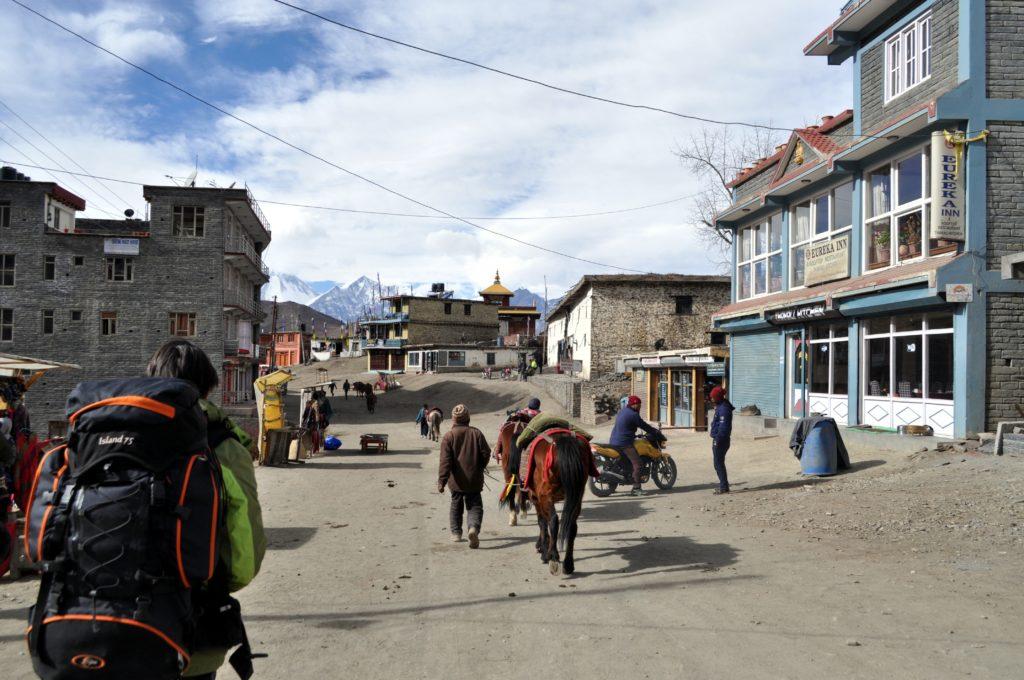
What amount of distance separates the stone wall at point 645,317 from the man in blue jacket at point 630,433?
27.6 meters

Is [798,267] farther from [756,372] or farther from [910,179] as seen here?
[910,179]

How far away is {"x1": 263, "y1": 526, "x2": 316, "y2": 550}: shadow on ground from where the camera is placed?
921cm

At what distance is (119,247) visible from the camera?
126ft

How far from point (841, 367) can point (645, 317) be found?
22485mm

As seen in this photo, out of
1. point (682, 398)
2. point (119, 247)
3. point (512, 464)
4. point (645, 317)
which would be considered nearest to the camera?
point (512, 464)

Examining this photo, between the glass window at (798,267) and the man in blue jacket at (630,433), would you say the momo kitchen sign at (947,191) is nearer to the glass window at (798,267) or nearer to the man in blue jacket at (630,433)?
the glass window at (798,267)

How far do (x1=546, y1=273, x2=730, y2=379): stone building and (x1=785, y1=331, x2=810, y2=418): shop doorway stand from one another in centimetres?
1941

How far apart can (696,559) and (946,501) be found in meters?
4.08

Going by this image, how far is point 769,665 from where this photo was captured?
192 inches

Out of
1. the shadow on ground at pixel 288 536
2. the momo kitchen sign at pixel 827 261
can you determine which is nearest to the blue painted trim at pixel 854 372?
the momo kitchen sign at pixel 827 261

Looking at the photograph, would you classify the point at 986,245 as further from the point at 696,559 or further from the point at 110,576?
the point at 110,576

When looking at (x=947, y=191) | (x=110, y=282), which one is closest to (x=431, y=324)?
(x=110, y=282)

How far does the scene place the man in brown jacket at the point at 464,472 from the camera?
909 cm

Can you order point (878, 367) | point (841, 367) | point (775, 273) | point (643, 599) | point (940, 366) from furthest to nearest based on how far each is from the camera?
point (775, 273), point (841, 367), point (878, 367), point (940, 366), point (643, 599)
